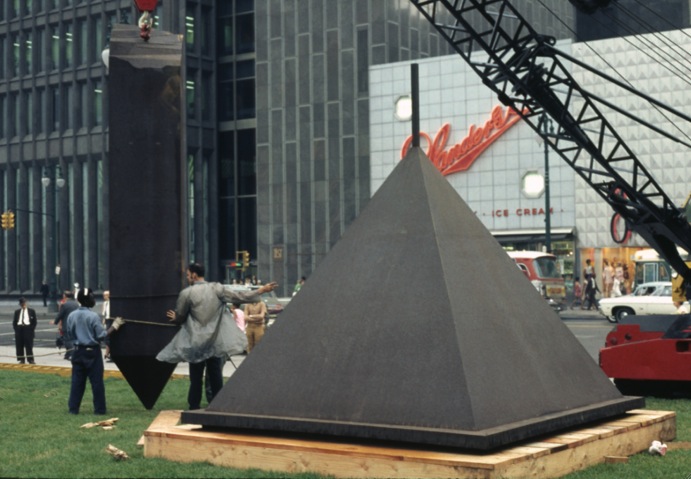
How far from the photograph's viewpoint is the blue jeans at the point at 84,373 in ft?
47.5

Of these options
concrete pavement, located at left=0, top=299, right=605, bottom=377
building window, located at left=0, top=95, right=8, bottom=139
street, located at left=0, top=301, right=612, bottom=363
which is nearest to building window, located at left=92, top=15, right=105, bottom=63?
building window, located at left=0, top=95, right=8, bottom=139

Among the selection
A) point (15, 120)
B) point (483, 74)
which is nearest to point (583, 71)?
point (483, 74)

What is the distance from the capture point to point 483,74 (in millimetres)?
30219

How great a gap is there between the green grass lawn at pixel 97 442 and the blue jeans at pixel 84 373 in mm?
225

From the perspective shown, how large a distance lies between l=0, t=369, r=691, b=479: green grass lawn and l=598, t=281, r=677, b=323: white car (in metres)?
22.9

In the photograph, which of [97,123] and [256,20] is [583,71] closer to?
[256,20]

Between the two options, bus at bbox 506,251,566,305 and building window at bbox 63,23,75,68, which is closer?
bus at bbox 506,251,566,305

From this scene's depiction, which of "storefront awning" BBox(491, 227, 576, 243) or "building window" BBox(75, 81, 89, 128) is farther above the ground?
"building window" BBox(75, 81, 89, 128)

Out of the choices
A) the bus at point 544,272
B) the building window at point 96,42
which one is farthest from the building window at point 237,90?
the bus at point 544,272

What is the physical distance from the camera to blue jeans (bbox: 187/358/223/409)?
1371 cm

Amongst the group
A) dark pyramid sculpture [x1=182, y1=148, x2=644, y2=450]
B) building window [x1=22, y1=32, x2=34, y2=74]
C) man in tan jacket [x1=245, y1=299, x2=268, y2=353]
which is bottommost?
man in tan jacket [x1=245, y1=299, x2=268, y2=353]

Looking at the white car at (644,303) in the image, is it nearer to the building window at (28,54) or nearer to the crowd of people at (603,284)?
the crowd of people at (603,284)

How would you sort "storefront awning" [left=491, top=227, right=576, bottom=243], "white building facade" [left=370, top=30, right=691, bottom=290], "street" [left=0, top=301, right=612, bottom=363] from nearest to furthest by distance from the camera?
"street" [left=0, top=301, right=612, bottom=363], "white building facade" [left=370, top=30, right=691, bottom=290], "storefront awning" [left=491, top=227, right=576, bottom=243]

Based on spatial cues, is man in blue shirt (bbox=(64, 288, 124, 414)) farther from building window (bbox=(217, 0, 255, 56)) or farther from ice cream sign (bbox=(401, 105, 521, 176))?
building window (bbox=(217, 0, 255, 56))
